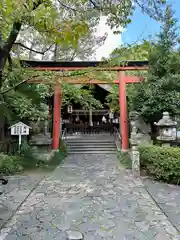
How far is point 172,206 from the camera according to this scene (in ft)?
13.4

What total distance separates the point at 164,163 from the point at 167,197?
3.73ft

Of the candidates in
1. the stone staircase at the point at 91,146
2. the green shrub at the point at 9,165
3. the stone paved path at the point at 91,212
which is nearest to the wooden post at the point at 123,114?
the stone staircase at the point at 91,146

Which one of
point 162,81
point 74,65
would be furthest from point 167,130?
point 74,65

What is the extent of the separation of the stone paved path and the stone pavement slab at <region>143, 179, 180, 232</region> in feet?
0.43

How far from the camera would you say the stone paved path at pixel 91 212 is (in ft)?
10.0

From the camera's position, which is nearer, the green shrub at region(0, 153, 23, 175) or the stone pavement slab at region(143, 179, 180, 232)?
the stone pavement slab at region(143, 179, 180, 232)

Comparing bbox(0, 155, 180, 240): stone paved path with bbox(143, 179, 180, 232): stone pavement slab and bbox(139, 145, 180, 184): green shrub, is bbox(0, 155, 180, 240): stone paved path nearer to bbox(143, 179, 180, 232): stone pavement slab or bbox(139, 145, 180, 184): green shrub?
bbox(143, 179, 180, 232): stone pavement slab

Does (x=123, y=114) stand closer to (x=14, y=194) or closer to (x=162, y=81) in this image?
(x=162, y=81)

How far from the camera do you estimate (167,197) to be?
4.57 metres

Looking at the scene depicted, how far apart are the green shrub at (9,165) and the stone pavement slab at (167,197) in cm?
415

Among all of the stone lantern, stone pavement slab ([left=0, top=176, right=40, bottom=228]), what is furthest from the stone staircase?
stone pavement slab ([left=0, top=176, right=40, bottom=228])

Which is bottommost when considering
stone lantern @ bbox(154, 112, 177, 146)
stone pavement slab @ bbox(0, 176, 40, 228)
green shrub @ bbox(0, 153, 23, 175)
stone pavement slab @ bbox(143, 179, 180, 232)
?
stone pavement slab @ bbox(143, 179, 180, 232)

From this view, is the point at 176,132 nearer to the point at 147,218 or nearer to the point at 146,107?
the point at 146,107

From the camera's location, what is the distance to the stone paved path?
306 cm
